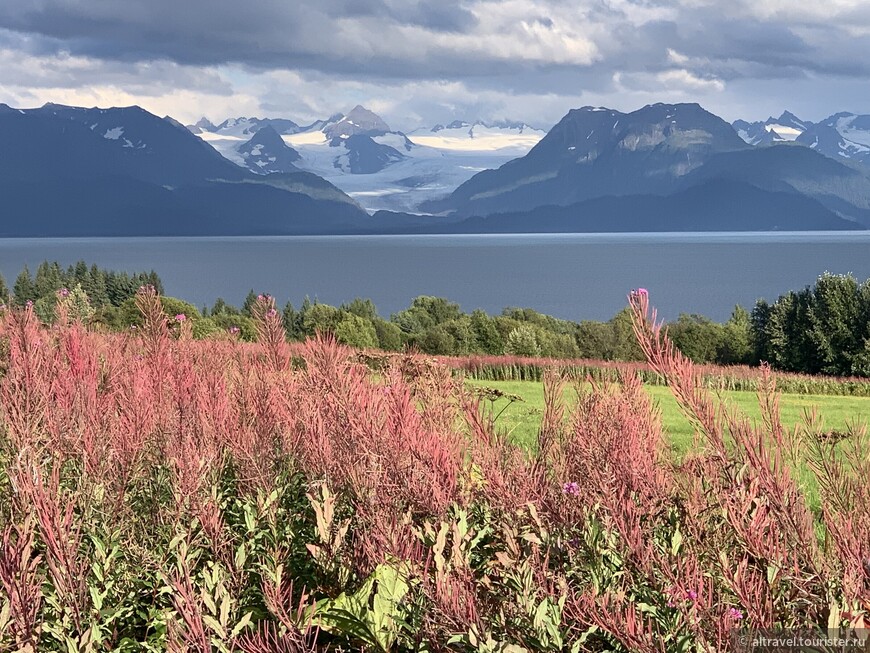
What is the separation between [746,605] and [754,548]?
277mm

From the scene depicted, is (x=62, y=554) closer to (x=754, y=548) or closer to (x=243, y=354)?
(x=754, y=548)

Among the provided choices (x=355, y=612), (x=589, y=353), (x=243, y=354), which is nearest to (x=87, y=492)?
(x=355, y=612)

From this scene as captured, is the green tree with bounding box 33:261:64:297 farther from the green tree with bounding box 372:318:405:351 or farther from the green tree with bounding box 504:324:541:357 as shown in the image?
the green tree with bounding box 504:324:541:357

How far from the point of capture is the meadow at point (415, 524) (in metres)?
2.29

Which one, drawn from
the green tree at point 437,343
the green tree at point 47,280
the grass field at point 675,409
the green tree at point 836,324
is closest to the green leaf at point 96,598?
the grass field at point 675,409

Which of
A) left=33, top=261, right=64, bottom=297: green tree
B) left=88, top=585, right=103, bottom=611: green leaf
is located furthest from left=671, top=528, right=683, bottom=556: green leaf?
left=33, top=261, right=64, bottom=297: green tree

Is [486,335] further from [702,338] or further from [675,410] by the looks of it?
[675,410]

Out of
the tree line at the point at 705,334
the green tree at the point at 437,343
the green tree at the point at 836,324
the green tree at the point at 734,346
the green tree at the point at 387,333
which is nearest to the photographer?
the tree line at the point at 705,334

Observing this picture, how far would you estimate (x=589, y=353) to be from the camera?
6116cm

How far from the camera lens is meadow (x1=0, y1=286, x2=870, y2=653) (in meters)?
2.29

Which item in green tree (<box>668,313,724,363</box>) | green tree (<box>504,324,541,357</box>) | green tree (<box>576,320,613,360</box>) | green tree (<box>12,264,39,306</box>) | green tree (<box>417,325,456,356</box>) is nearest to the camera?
green tree (<box>504,324,541,357</box>)

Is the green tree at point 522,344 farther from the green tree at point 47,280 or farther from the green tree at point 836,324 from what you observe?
the green tree at point 47,280

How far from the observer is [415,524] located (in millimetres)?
2982

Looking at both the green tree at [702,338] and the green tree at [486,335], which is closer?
the green tree at [486,335]
